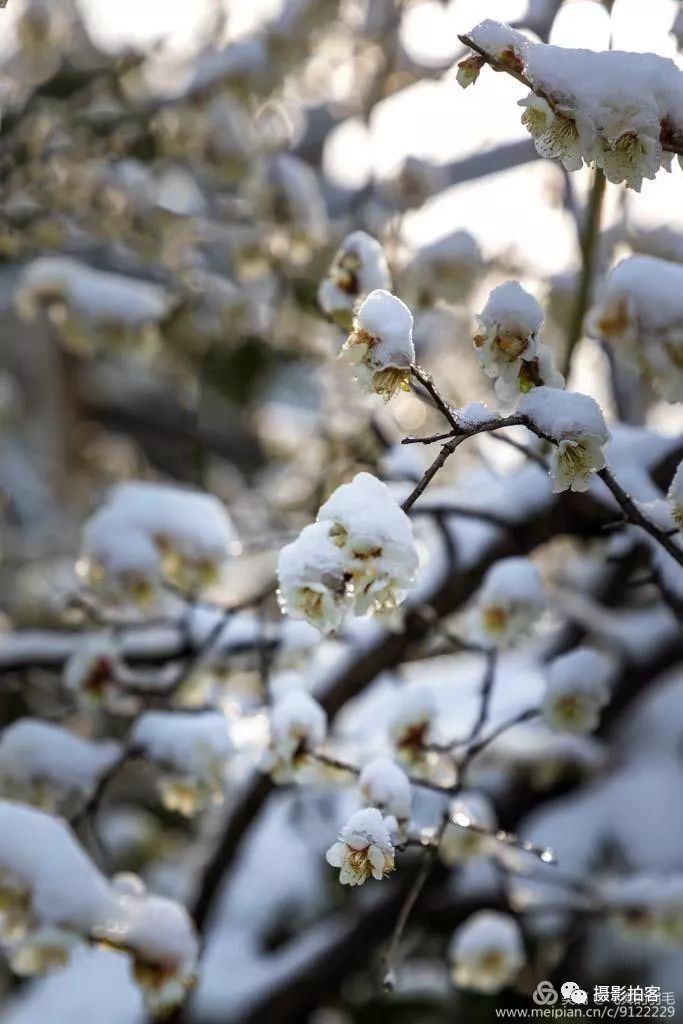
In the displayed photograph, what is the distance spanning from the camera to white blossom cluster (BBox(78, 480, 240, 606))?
64.3 inches

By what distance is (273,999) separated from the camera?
2092mm

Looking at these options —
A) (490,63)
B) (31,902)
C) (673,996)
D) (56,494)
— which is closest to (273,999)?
(673,996)

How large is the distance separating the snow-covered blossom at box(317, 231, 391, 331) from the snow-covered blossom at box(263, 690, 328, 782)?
49cm

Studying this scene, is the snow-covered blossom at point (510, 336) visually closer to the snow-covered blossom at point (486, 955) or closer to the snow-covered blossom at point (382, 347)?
the snow-covered blossom at point (382, 347)

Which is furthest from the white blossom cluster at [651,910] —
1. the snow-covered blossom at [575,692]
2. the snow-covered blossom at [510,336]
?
the snow-covered blossom at [510,336]

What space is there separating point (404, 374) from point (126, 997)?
1.74 meters

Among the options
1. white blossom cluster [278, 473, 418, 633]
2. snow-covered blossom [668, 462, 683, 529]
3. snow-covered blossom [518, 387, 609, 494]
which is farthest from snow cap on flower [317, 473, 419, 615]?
snow-covered blossom [668, 462, 683, 529]

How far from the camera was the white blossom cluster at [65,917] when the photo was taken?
1.18m

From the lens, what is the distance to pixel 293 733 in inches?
49.9

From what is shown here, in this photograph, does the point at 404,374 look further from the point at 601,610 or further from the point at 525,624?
the point at 601,610

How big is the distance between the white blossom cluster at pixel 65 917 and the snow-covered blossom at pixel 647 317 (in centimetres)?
88

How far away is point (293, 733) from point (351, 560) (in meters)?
0.49

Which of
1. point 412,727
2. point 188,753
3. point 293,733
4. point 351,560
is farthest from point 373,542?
point 188,753

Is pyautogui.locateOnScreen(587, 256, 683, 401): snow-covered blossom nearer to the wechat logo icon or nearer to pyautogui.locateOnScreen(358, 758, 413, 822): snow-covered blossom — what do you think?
pyautogui.locateOnScreen(358, 758, 413, 822): snow-covered blossom
